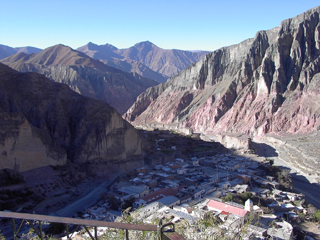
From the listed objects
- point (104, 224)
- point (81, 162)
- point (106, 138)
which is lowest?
point (81, 162)

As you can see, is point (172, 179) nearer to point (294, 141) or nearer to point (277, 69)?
point (294, 141)

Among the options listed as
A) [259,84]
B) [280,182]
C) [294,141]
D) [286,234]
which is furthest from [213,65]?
[286,234]

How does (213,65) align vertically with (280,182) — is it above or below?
above

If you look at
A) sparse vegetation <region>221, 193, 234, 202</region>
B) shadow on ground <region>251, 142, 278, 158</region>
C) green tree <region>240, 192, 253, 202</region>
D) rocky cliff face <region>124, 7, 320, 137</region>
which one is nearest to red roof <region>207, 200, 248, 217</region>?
sparse vegetation <region>221, 193, 234, 202</region>

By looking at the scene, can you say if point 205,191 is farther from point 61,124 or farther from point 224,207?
point 61,124

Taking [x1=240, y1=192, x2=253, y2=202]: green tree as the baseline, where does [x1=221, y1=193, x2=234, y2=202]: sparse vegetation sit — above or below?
above

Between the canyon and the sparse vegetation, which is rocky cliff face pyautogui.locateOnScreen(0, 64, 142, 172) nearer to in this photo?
the sparse vegetation

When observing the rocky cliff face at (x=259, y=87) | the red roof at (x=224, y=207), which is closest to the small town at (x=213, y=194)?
the red roof at (x=224, y=207)
